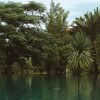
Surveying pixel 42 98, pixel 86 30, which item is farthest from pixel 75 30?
pixel 42 98

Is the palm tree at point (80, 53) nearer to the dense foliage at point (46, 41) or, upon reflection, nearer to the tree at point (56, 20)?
the dense foliage at point (46, 41)

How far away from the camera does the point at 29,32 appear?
2902 cm

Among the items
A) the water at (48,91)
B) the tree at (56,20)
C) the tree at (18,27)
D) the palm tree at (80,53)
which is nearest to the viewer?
the water at (48,91)

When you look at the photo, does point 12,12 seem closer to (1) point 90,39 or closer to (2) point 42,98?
(1) point 90,39

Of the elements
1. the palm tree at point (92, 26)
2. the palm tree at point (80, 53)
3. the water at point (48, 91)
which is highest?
the palm tree at point (92, 26)

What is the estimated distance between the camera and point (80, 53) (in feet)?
103

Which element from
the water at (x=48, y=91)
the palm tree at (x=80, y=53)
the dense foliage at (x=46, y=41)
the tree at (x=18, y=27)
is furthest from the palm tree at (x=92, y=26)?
the water at (x=48, y=91)

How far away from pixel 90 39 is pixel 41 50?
6.96 metres

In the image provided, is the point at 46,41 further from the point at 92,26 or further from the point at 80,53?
the point at 92,26

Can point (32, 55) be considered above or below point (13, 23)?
below

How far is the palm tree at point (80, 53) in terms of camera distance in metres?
30.9

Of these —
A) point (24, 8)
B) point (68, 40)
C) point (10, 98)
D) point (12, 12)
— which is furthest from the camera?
point (68, 40)

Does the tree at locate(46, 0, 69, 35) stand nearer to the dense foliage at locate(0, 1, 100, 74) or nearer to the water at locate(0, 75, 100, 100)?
the dense foliage at locate(0, 1, 100, 74)

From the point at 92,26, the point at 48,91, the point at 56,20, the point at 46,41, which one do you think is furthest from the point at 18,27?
the point at 48,91
